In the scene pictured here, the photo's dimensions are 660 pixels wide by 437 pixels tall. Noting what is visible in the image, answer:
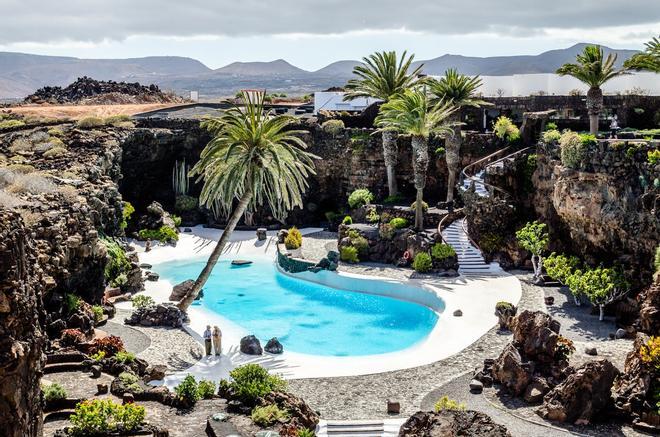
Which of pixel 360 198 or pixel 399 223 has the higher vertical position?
pixel 360 198

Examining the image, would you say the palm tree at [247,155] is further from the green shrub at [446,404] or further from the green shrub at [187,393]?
the green shrub at [446,404]

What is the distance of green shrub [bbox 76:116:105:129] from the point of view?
6025cm

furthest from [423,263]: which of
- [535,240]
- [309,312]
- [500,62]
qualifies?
[500,62]

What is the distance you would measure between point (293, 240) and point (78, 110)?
3309 centimetres

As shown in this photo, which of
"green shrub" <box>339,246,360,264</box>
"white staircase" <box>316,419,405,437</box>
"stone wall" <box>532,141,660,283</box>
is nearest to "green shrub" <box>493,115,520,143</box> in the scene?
"stone wall" <box>532,141,660,283</box>

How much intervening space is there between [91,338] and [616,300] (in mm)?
22029

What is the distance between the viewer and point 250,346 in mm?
33312

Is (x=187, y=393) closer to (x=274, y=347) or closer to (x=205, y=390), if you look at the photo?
(x=205, y=390)

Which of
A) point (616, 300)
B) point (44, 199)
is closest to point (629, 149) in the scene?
point (616, 300)

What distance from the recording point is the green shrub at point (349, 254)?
4700 cm

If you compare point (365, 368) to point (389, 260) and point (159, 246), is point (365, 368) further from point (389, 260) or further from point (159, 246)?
point (159, 246)

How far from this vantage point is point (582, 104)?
53938mm

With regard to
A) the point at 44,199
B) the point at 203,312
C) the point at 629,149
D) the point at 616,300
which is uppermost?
the point at 629,149

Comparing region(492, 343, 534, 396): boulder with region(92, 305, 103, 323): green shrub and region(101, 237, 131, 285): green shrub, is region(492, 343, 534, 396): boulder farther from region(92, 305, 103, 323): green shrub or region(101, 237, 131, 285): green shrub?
region(101, 237, 131, 285): green shrub
